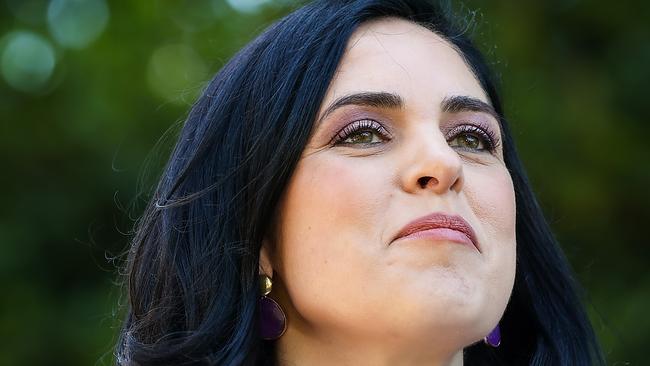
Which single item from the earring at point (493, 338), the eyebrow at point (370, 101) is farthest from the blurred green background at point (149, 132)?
the eyebrow at point (370, 101)

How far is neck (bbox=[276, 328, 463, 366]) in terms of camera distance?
10.1 ft

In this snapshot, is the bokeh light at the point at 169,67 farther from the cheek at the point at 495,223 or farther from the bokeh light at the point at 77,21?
the cheek at the point at 495,223

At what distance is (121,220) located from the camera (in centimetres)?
684

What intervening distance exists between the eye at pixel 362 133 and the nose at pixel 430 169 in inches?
4.6

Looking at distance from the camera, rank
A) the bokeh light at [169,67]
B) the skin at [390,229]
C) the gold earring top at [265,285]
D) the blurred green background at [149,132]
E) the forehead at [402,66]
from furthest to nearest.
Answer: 1. the bokeh light at [169,67]
2. the blurred green background at [149,132]
3. the gold earring top at [265,285]
4. the forehead at [402,66]
5. the skin at [390,229]

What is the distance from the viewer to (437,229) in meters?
2.95

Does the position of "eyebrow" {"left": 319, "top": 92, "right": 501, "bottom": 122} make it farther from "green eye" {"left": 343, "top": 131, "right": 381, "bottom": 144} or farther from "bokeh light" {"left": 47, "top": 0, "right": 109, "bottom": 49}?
"bokeh light" {"left": 47, "top": 0, "right": 109, "bottom": 49}

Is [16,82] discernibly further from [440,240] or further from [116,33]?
[440,240]

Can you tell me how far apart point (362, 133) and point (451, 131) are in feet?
0.96

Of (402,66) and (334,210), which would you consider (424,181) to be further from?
(402,66)

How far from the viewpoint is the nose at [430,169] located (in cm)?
298

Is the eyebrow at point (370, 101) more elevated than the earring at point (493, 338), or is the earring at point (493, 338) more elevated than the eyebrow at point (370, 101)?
the eyebrow at point (370, 101)

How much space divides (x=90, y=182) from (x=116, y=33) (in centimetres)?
99

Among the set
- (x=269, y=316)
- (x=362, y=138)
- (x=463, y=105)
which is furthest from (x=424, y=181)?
(x=269, y=316)
